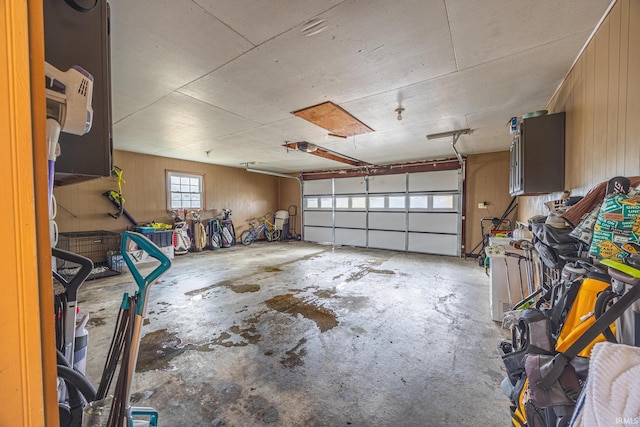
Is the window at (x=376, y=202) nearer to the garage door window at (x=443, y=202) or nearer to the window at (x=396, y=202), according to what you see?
the window at (x=396, y=202)

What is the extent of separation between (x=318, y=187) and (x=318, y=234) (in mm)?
1613

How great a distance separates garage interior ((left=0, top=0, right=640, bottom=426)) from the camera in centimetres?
51

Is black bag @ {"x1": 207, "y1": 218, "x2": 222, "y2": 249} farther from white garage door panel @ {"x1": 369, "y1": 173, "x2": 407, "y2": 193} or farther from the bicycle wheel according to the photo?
white garage door panel @ {"x1": 369, "y1": 173, "x2": 407, "y2": 193}

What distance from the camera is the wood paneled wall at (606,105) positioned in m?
1.29

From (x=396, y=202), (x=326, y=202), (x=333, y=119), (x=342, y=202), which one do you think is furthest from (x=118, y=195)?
(x=396, y=202)

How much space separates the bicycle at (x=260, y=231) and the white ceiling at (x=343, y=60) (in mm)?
4749

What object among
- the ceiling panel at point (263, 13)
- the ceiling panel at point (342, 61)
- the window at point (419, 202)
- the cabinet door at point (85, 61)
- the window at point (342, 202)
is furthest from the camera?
the window at point (342, 202)

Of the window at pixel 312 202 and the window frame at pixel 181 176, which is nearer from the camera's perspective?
the window frame at pixel 181 176

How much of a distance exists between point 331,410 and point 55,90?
194 cm

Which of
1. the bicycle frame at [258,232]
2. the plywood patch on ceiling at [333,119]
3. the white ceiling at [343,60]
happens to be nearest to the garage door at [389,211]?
the bicycle frame at [258,232]

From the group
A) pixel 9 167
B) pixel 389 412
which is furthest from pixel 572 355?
pixel 9 167

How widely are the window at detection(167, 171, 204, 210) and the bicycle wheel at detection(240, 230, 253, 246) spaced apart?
63.1 inches

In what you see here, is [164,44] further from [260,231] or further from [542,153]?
[260,231]

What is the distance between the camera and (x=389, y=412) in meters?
1.53
